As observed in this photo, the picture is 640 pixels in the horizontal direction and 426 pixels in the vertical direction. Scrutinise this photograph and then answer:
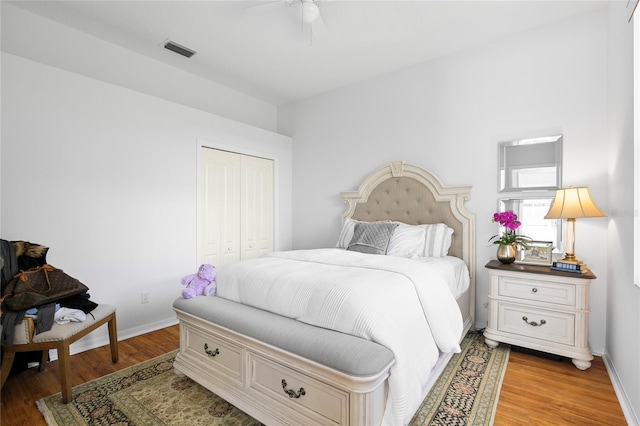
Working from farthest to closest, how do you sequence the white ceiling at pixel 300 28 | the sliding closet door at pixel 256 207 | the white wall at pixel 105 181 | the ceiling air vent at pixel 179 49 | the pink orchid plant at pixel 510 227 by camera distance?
the sliding closet door at pixel 256 207 < the ceiling air vent at pixel 179 49 < the pink orchid plant at pixel 510 227 < the white ceiling at pixel 300 28 < the white wall at pixel 105 181

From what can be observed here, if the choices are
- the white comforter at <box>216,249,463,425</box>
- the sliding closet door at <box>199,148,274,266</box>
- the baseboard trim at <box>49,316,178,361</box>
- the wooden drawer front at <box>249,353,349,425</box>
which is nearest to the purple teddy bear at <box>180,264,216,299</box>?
the white comforter at <box>216,249,463,425</box>

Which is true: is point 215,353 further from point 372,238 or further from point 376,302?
point 372,238

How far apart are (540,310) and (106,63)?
4.36 metres

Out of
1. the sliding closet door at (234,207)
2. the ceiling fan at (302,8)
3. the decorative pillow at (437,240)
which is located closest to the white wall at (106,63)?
the sliding closet door at (234,207)

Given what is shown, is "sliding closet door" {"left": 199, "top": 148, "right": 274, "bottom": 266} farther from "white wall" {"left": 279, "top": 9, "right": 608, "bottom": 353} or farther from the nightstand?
the nightstand

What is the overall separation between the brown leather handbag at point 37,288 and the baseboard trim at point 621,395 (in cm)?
333

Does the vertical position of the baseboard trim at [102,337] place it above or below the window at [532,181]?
below

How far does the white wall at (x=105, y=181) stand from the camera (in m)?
2.32

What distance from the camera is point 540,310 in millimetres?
2346

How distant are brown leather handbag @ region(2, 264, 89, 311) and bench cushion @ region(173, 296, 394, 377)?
82 cm

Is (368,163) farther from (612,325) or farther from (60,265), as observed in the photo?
(60,265)

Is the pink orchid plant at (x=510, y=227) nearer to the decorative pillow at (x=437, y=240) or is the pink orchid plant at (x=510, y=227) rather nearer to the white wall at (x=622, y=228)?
the decorative pillow at (x=437, y=240)

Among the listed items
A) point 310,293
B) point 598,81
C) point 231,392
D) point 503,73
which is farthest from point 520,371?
point 503,73

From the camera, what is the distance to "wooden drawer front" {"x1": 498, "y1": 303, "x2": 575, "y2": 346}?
2244 mm
